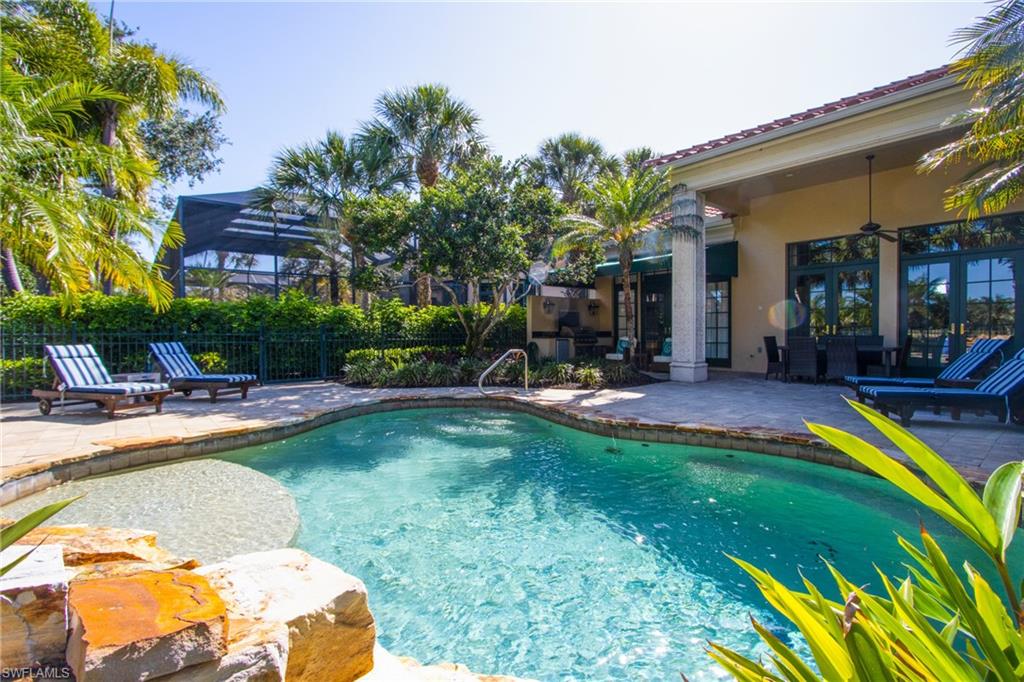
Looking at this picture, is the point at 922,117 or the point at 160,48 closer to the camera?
the point at 922,117

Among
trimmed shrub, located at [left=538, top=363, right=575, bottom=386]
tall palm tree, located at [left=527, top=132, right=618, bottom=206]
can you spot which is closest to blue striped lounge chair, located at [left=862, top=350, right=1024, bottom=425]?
trimmed shrub, located at [left=538, top=363, right=575, bottom=386]

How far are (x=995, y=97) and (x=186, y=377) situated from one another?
1317cm

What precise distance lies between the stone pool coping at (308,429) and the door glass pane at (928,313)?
6774mm

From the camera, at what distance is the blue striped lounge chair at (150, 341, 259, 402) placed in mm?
9117

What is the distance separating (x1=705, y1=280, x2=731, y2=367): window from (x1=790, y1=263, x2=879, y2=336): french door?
5.80 feet

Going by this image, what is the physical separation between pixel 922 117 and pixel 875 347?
14.5 ft

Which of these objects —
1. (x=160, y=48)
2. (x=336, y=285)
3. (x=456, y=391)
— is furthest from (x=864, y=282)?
(x=160, y=48)

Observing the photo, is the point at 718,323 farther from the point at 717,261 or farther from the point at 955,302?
the point at 955,302

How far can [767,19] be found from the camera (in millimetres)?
7273

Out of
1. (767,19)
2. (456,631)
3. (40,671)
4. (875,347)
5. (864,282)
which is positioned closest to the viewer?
(40,671)

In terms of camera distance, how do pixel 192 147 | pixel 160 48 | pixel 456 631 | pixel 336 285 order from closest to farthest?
pixel 456 631 → pixel 160 48 → pixel 336 285 → pixel 192 147

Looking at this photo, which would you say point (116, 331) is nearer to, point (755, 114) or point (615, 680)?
point (615, 680)

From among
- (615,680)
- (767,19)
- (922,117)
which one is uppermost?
(767,19)

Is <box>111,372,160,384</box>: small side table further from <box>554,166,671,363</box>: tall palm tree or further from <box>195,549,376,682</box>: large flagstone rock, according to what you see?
<box>554,166,671,363</box>: tall palm tree
